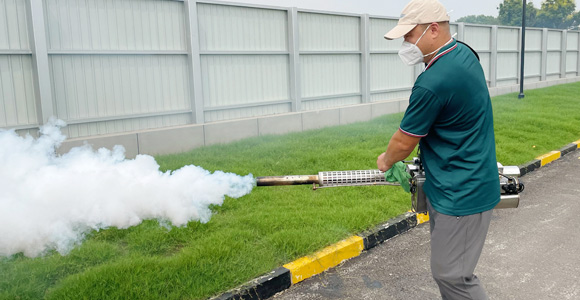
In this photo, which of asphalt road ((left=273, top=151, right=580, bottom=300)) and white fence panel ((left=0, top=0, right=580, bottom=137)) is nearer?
asphalt road ((left=273, top=151, right=580, bottom=300))

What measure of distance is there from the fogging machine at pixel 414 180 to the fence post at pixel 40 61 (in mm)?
5598

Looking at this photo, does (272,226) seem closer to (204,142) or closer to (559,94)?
(204,142)

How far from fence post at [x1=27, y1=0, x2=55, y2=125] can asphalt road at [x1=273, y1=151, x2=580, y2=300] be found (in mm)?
5405

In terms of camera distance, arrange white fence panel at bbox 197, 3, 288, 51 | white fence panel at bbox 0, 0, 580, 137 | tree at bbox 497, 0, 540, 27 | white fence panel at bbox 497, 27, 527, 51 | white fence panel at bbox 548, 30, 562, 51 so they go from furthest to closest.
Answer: tree at bbox 497, 0, 540, 27 → white fence panel at bbox 548, 30, 562, 51 → white fence panel at bbox 497, 27, 527, 51 → white fence panel at bbox 197, 3, 288, 51 → white fence panel at bbox 0, 0, 580, 137

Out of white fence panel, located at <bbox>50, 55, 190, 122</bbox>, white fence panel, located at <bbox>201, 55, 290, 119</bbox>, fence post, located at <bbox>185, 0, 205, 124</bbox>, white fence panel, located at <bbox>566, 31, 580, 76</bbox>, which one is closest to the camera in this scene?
white fence panel, located at <bbox>50, 55, 190, 122</bbox>

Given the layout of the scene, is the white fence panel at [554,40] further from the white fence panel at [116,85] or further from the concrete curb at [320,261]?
the concrete curb at [320,261]

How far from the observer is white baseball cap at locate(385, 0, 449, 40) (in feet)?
8.98

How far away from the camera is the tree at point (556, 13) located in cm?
8050

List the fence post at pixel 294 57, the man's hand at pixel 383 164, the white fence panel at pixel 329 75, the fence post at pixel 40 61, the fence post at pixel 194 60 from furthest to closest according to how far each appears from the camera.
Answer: the white fence panel at pixel 329 75, the fence post at pixel 294 57, the fence post at pixel 194 60, the fence post at pixel 40 61, the man's hand at pixel 383 164

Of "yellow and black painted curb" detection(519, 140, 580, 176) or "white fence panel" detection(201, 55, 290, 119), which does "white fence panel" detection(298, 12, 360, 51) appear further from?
"yellow and black painted curb" detection(519, 140, 580, 176)

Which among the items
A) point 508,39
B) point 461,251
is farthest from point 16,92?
point 508,39

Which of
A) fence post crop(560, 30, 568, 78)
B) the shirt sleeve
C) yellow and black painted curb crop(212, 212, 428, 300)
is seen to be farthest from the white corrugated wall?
fence post crop(560, 30, 568, 78)

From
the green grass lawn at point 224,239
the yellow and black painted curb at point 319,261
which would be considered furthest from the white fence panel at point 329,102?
the yellow and black painted curb at point 319,261

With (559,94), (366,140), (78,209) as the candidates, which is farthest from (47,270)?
(559,94)
